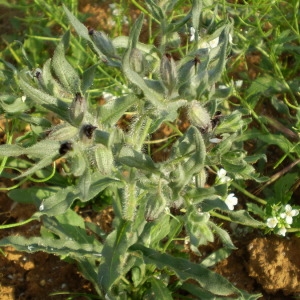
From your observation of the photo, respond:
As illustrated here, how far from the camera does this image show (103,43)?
1952mm

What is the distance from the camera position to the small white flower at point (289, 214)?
2.50 meters

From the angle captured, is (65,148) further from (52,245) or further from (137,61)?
(52,245)

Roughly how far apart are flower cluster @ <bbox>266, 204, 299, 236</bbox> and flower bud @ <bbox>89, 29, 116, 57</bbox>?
112cm

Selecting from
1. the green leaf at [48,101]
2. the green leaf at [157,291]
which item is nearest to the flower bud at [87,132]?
the green leaf at [48,101]

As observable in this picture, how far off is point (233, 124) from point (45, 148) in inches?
30.4

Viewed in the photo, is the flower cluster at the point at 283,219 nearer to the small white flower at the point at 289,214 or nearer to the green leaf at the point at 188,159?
the small white flower at the point at 289,214

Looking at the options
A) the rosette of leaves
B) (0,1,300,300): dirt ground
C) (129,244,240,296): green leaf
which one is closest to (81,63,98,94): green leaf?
the rosette of leaves

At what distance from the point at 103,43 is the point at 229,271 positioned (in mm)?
1403

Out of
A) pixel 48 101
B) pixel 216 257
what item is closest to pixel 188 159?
pixel 48 101

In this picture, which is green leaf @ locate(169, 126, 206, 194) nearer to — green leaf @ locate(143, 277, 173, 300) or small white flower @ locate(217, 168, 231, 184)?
small white flower @ locate(217, 168, 231, 184)

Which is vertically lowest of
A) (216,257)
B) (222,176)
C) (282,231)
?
(216,257)

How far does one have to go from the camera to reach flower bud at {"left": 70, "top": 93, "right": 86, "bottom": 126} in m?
1.71

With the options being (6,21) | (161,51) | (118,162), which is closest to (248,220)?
(118,162)

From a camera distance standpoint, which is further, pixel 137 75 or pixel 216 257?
pixel 216 257
